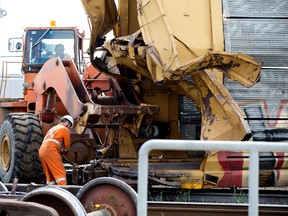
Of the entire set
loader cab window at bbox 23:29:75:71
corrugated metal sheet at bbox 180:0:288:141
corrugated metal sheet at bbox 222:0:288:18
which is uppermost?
loader cab window at bbox 23:29:75:71

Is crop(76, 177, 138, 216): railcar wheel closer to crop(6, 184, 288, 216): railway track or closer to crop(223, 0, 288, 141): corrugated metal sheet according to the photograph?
crop(6, 184, 288, 216): railway track

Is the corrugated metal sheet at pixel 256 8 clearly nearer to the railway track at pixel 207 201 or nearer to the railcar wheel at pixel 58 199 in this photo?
the railway track at pixel 207 201

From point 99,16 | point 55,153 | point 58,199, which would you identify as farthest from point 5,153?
point 58,199

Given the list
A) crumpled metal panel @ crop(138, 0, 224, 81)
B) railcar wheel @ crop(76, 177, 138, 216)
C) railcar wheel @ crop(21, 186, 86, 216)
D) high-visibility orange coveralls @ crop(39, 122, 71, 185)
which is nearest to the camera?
railcar wheel @ crop(21, 186, 86, 216)

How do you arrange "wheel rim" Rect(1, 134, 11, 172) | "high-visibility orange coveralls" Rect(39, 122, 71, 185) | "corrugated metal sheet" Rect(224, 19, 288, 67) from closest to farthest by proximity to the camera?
1. "corrugated metal sheet" Rect(224, 19, 288, 67)
2. "high-visibility orange coveralls" Rect(39, 122, 71, 185)
3. "wheel rim" Rect(1, 134, 11, 172)

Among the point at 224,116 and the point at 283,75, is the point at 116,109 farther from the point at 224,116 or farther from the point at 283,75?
the point at 283,75

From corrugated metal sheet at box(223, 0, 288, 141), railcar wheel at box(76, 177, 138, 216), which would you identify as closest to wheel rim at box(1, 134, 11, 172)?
corrugated metal sheet at box(223, 0, 288, 141)

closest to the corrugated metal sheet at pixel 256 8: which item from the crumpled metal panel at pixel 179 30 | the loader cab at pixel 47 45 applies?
the crumpled metal panel at pixel 179 30

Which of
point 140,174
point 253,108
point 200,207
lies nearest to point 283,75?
point 253,108

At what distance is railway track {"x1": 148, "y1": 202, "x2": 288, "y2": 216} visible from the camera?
21.4 feet

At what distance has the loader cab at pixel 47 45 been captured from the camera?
13008 millimetres

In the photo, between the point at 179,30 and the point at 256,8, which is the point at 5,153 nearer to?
the point at 179,30

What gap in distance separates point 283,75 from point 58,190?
12.3 feet

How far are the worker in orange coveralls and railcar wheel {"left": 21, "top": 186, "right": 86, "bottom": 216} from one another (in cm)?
284
